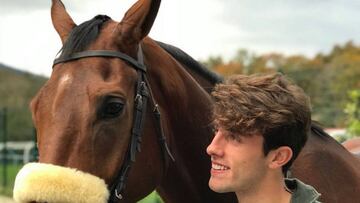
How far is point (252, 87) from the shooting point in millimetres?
2090

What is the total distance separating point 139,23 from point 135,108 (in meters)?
0.41

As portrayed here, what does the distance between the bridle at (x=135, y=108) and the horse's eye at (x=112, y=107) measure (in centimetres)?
15

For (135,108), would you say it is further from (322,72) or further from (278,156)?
(322,72)

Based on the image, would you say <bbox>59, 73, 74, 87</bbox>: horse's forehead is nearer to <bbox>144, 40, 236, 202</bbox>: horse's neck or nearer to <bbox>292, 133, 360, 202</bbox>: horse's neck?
<bbox>144, 40, 236, 202</bbox>: horse's neck

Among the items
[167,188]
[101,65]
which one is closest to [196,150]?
[167,188]

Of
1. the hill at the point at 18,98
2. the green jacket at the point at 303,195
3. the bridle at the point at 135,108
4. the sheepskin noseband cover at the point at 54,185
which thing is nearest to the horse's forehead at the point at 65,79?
the bridle at the point at 135,108

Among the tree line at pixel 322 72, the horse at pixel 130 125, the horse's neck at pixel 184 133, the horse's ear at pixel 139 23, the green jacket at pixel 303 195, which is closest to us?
the green jacket at pixel 303 195

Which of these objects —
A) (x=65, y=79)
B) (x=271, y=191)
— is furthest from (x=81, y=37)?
(x=271, y=191)

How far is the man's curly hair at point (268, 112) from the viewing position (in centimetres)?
203

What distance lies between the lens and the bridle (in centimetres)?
245

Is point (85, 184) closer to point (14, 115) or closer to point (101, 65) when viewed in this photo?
point (101, 65)

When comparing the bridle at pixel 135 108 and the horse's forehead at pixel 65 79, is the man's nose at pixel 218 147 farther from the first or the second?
the horse's forehead at pixel 65 79

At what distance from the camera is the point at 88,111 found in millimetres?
2273

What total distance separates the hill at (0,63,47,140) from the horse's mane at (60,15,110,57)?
21639 mm
